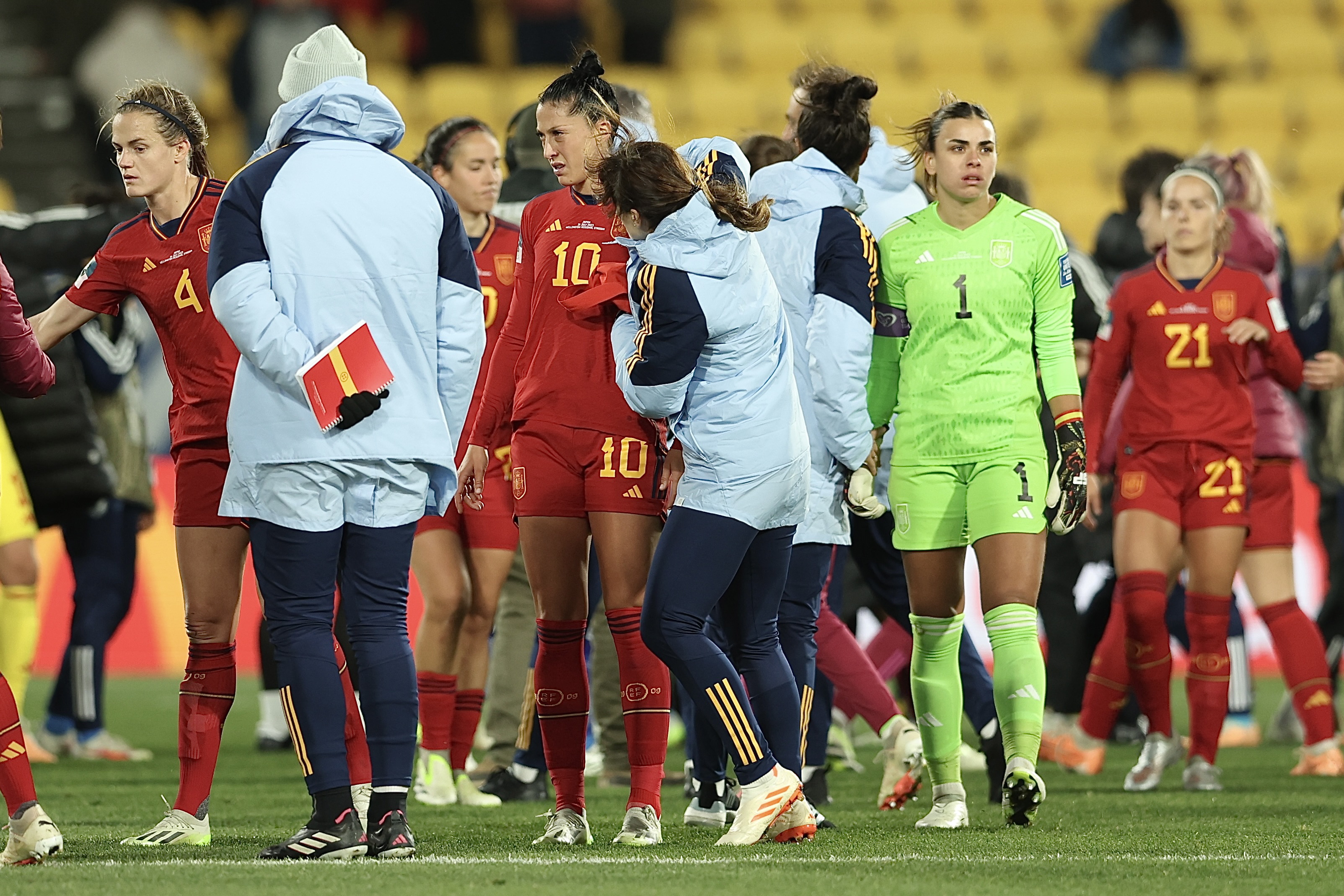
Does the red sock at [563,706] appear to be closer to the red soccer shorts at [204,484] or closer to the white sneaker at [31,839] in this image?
the red soccer shorts at [204,484]

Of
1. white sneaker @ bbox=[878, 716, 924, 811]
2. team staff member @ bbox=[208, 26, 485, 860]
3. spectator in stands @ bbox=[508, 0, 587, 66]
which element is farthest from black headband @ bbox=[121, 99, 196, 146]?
spectator in stands @ bbox=[508, 0, 587, 66]

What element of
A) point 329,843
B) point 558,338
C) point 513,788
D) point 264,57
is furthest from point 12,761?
point 264,57

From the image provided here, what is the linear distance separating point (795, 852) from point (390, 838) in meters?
0.96

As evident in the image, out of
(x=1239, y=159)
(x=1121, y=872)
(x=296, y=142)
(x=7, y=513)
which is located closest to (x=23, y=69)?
(x=7, y=513)

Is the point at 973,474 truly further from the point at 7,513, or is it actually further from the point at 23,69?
the point at 23,69

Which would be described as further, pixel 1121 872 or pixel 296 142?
pixel 296 142

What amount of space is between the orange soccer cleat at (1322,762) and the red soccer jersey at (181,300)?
4.14 m

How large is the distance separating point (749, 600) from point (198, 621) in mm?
1418

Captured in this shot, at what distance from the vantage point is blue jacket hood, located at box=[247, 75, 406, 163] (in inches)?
182

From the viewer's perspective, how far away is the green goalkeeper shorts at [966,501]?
5.25 meters

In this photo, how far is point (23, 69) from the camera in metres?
15.9

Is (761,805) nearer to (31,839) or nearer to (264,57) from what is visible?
(31,839)

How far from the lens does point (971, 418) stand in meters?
5.31

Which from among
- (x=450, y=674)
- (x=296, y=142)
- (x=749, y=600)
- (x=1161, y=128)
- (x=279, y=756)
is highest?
(x=1161, y=128)
